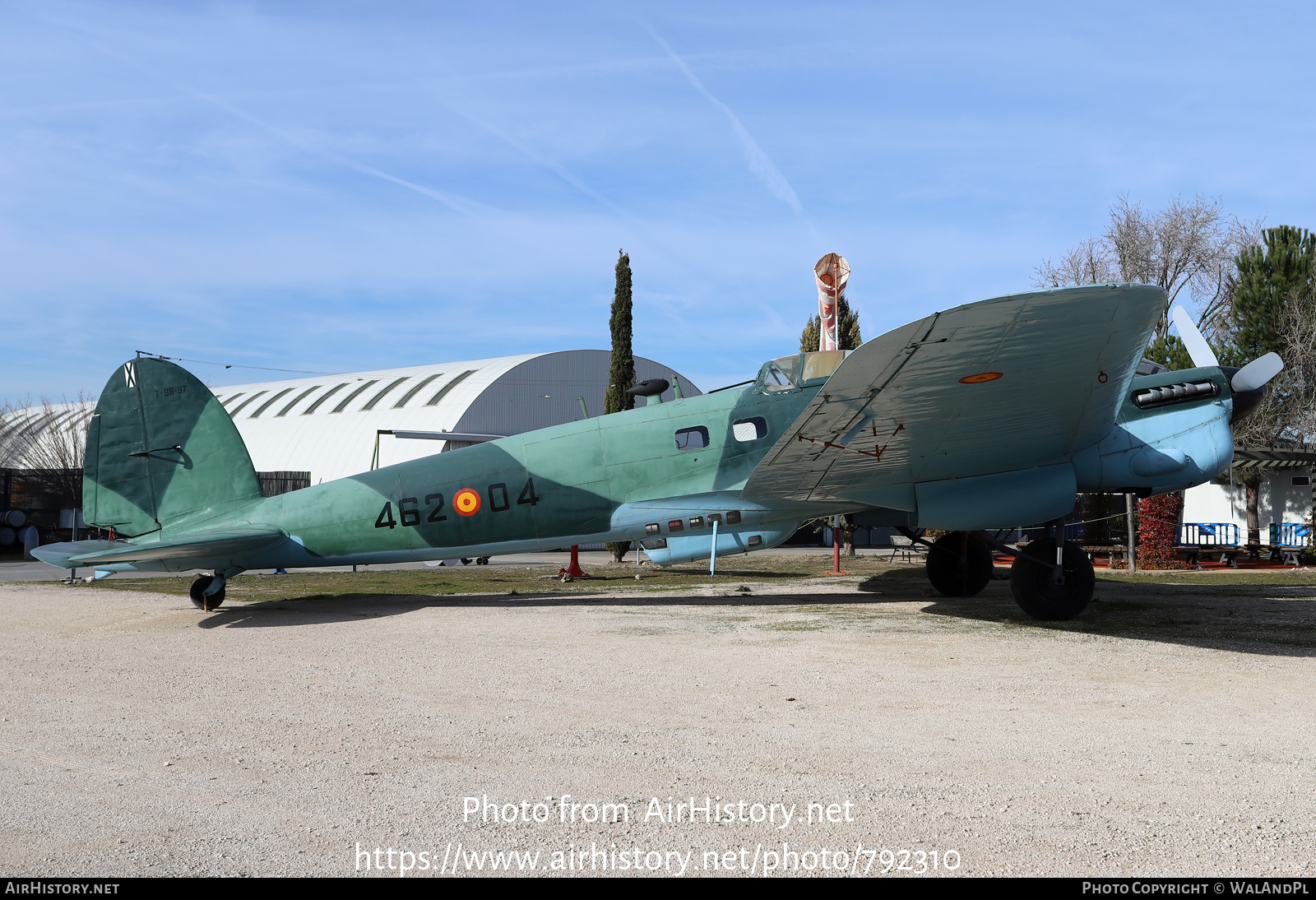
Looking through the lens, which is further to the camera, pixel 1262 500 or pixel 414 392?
pixel 414 392

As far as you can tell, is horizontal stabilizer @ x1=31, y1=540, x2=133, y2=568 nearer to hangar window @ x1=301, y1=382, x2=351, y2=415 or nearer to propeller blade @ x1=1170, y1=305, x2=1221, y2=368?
propeller blade @ x1=1170, y1=305, x2=1221, y2=368

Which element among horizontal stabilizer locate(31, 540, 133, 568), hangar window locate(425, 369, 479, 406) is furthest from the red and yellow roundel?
hangar window locate(425, 369, 479, 406)

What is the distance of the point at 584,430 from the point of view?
11508 millimetres

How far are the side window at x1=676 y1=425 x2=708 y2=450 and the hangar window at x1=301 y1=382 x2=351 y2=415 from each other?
1329 inches

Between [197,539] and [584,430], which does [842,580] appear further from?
[197,539]

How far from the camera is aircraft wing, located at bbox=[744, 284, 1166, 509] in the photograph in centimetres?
707

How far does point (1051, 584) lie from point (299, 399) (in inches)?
1571

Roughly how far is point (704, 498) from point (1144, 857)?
25.5ft

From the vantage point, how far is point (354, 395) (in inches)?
1598

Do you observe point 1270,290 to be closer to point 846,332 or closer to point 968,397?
point 846,332

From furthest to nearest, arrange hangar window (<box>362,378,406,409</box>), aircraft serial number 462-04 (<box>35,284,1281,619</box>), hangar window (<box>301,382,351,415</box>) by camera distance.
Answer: hangar window (<box>301,382,351,415</box>)
hangar window (<box>362,378,406,409</box>)
aircraft serial number 462-04 (<box>35,284,1281,619</box>)

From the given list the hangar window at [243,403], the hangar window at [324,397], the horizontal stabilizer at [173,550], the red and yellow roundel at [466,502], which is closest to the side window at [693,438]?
the red and yellow roundel at [466,502]

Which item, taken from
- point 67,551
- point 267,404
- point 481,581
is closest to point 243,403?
point 267,404

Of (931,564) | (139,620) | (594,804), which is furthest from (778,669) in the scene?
(139,620)
